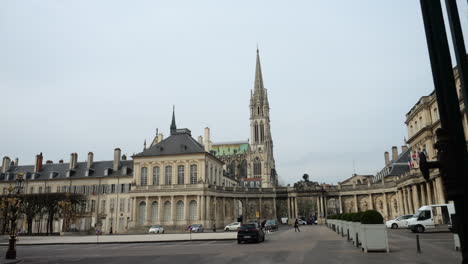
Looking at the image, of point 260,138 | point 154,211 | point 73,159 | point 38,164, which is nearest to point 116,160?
point 73,159

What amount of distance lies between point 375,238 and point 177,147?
160ft

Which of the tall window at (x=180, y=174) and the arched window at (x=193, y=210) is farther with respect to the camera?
the tall window at (x=180, y=174)

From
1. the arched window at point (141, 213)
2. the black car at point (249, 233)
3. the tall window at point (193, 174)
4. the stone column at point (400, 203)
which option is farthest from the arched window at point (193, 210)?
the black car at point (249, 233)

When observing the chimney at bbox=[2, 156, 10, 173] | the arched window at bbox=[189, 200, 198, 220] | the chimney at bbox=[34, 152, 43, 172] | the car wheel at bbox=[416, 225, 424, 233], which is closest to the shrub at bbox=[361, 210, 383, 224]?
the car wheel at bbox=[416, 225, 424, 233]

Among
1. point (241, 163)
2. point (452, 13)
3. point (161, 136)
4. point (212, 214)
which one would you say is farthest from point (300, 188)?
point (452, 13)

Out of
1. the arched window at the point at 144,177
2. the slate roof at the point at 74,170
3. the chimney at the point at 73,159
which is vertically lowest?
the arched window at the point at 144,177

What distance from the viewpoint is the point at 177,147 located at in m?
62.2

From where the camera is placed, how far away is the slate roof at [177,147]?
61250mm

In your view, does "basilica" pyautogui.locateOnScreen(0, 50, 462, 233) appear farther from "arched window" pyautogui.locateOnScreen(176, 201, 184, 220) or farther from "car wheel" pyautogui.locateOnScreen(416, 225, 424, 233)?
"car wheel" pyautogui.locateOnScreen(416, 225, 424, 233)

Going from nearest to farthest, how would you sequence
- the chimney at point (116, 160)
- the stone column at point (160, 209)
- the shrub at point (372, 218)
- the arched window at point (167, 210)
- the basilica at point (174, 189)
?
the shrub at point (372, 218) < the basilica at point (174, 189) < the stone column at point (160, 209) < the arched window at point (167, 210) < the chimney at point (116, 160)

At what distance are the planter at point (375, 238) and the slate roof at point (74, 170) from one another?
56335 millimetres

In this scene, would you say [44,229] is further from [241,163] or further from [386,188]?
[241,163]

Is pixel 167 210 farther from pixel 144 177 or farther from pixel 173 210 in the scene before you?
pixel 144 177

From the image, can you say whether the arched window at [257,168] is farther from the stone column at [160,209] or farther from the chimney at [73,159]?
the stone column at [160,209]
